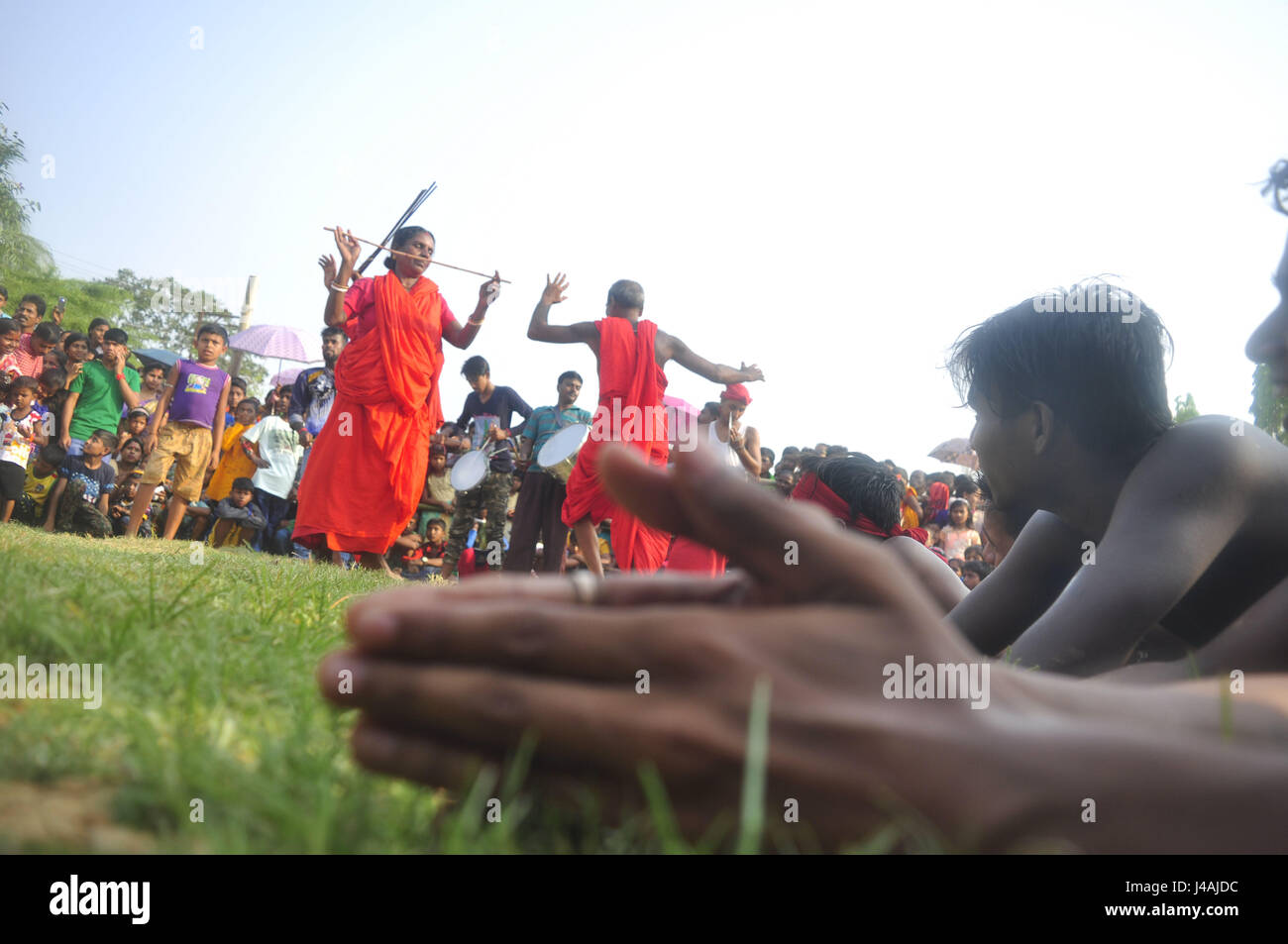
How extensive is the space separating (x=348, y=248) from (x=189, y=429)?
3.92m

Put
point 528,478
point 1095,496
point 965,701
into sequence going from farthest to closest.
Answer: point 528,478, point 1095,496, point 965,701

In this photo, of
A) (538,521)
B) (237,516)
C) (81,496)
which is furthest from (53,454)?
(538,521)

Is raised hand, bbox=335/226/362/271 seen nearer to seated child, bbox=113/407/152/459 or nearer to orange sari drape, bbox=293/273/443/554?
orange sari drape, bbox=293/273/443/554

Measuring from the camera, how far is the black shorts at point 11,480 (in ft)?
31.1

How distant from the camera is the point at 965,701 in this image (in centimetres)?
104

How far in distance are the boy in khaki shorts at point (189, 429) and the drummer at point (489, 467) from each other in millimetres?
2785

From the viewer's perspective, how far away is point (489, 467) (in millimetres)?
10484

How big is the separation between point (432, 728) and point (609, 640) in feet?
0.70

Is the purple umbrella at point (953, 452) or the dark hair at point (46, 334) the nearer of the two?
the dark hair at point (46, 334)

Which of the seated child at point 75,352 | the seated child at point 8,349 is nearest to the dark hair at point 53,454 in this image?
the seated child at point 8,349

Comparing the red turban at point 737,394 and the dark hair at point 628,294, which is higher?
the dark hair at point 628,294

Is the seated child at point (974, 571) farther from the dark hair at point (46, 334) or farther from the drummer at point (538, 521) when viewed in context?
the dark hair at point (46, 334)
